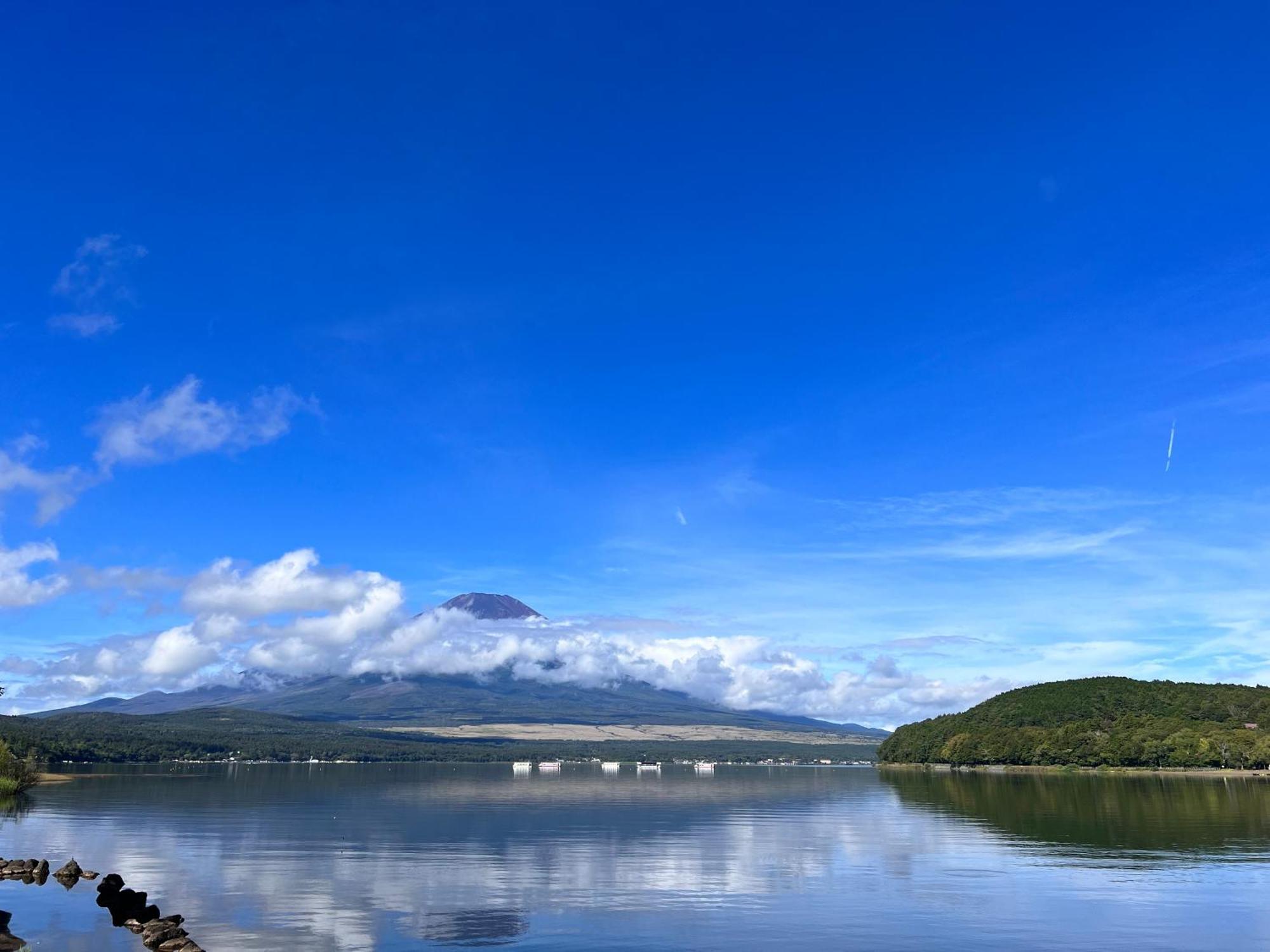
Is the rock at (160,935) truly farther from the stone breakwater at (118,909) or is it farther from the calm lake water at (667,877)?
the calm lake water at (667,877)

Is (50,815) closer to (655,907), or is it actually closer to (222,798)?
(222,798)

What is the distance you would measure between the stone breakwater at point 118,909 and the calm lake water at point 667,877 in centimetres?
97

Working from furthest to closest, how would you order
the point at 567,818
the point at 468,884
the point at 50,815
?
1. the point at 567,818
2. the point at 50,815
3. the point at 468,884

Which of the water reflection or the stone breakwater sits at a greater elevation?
the stone breakwater

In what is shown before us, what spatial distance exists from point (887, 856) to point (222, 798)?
128688 mm

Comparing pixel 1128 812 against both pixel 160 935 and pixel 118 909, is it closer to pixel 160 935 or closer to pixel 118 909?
pixel 160 935

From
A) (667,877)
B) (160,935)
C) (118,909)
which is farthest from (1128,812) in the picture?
(118,909)

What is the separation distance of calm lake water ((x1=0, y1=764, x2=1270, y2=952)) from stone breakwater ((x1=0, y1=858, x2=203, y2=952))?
971 mm

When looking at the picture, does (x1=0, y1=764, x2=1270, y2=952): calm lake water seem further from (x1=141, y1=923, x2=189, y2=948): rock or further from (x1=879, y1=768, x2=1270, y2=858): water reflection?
(x1=879, y1=768, x2=1270, y2=858): water reflection

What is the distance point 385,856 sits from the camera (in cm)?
8156

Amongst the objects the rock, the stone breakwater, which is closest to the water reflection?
the rock

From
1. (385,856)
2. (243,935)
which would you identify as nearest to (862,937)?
(243,935)

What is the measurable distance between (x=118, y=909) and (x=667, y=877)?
37866 mm

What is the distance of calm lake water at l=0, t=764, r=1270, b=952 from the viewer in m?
49.8
